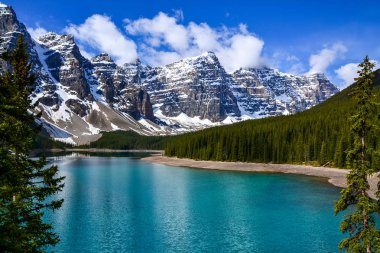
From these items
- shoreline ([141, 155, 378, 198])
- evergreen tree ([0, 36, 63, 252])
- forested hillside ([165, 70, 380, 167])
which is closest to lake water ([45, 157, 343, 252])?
shoreline ([141, 155, 378, 198])

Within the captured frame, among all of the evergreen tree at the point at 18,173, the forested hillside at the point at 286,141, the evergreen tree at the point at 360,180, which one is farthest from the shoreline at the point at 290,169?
the evergreen tree at the point at 18,173

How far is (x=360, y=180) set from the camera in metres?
22.2

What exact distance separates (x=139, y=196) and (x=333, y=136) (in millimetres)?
81013

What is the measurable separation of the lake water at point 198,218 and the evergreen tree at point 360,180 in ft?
64.8

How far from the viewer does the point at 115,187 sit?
9088 cm

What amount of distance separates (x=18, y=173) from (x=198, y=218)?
41012mm

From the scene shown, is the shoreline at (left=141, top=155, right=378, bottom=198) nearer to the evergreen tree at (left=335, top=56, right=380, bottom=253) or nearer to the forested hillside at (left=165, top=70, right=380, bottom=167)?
the forested hillside at (left=165, top=70, right=380, bottom=167)

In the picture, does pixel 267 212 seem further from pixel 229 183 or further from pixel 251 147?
pixel 251 147

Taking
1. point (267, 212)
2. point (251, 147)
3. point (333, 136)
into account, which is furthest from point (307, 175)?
point (267, 212)

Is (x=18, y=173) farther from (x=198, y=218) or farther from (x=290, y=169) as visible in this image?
(x=290, y=169)

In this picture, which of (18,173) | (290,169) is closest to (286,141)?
(290,169)

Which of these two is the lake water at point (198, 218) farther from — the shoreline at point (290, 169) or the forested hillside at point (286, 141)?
the forested hillside at point (286, 141)

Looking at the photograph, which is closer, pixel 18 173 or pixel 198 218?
pixel 18 173

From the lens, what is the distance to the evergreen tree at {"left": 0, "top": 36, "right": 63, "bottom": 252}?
547 inches
